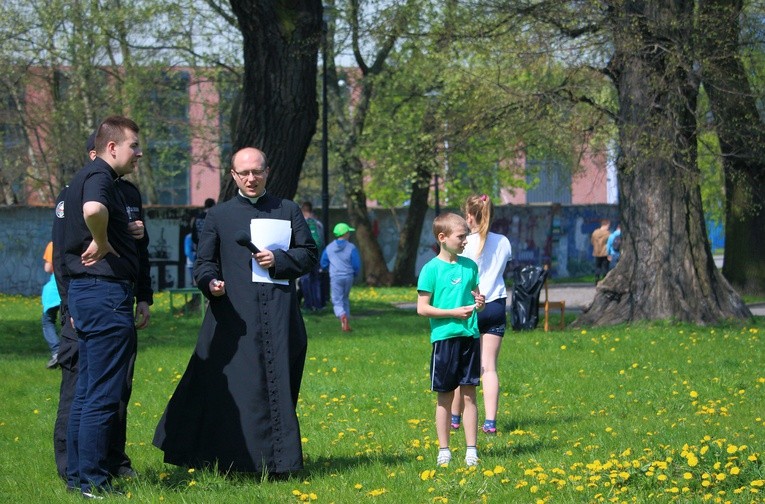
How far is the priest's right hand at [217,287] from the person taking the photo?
6605 mm

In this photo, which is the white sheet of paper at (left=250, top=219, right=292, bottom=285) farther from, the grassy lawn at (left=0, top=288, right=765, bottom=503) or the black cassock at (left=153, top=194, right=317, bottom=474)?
the grassy lawn at (left=0, top=288, right=765, bottom=503)

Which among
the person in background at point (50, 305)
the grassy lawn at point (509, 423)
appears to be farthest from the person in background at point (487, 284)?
the person in background at point (50, 305)

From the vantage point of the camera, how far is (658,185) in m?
17.0

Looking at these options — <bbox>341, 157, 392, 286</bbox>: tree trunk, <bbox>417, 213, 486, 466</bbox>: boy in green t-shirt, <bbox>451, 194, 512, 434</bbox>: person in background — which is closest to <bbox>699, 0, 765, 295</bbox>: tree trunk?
<bbox>451, 194, 512, 434</bbox>: person in background

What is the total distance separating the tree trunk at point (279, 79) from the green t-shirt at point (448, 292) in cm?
1192

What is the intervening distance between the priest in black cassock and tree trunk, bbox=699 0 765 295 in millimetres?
11201

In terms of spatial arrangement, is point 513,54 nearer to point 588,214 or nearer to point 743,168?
point 743,168

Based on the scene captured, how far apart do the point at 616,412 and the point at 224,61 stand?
24.5 m

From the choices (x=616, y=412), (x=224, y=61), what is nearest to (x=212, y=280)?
(x=616, y=412)

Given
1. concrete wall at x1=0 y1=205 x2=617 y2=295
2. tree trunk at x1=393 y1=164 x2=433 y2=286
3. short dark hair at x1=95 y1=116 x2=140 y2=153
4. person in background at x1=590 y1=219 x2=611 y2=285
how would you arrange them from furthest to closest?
1. tree trunk at x1=393 y1=164 x2=433 y2=286
2. concrete wall at x1=0 y1=205 x2=617 y2=295
3. person in background at x1=590 y1=219 x2=611 y2=285
4. short dark hair at x1=95 y1=116 x2=140 y2=153

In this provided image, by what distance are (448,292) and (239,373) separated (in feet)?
4.48

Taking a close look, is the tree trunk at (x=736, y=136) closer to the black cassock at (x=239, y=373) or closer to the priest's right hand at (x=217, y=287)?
the black cassock at (x=239, y=373)

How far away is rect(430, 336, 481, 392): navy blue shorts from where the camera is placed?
7.20m

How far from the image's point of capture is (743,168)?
23.7 m
